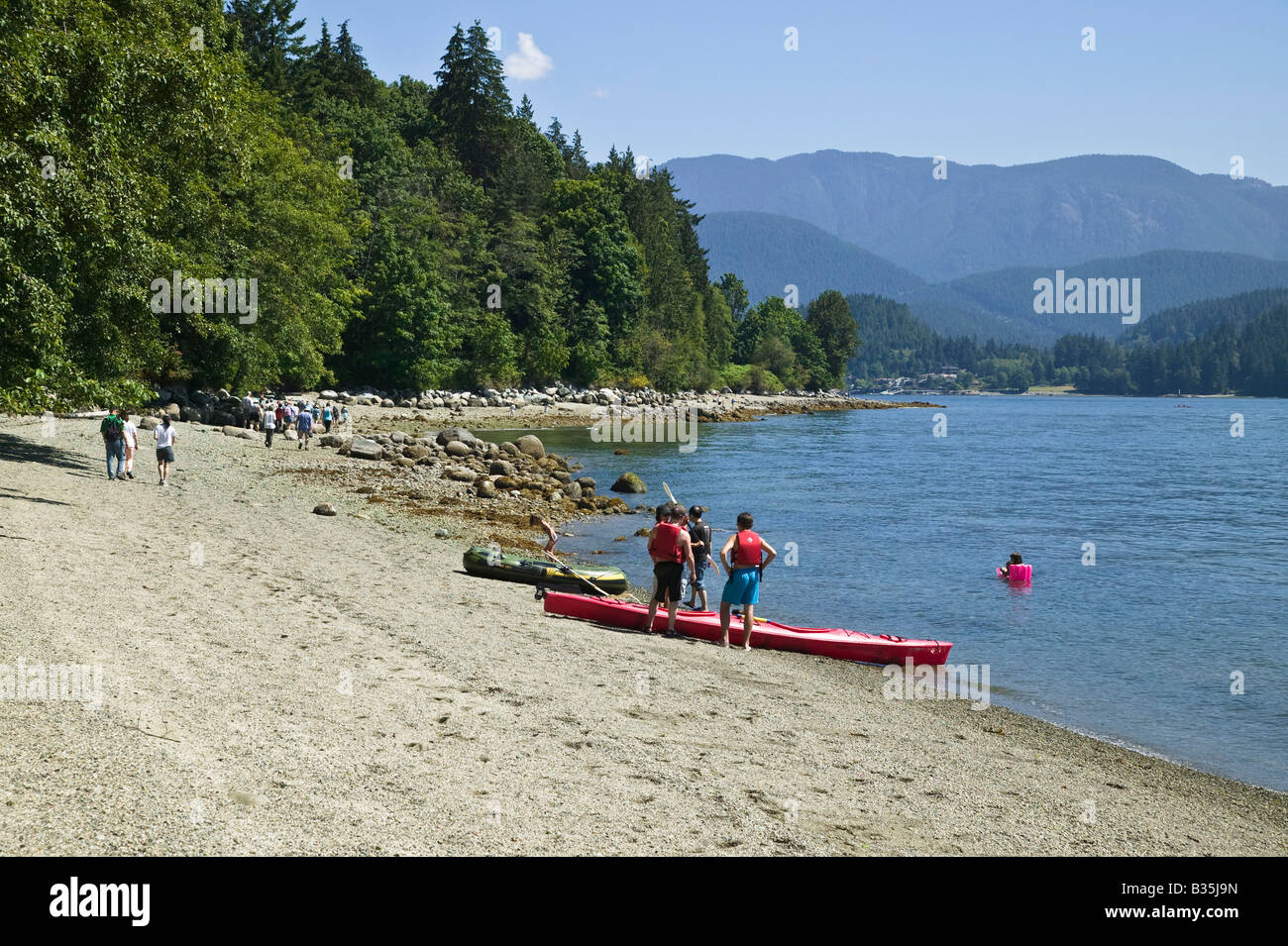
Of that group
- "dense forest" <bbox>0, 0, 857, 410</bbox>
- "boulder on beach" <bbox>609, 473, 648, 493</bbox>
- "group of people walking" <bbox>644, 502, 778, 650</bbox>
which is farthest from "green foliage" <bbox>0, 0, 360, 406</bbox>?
"boulder on beach" <bbox>609, 473, 648, 493</bbox>

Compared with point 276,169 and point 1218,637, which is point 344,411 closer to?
point 276,169

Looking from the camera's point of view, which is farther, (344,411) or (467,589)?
(344,411)

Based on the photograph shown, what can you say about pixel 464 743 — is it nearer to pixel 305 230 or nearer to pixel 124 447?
pixel 124 447

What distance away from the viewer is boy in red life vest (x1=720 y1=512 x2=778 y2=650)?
15.2 meters

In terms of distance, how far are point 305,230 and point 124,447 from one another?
899 inches

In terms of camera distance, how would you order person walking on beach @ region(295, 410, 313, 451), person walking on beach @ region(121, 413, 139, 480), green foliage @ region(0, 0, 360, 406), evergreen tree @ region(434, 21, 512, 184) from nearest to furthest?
green foliage @ region(0, 0, 360, 406) < person walking on beach @ region(121, 413, 139, 480) < person walking on beach @ region(295, 410, 313, 451) < evergreen tree @ region(434, 21, 512, 184)

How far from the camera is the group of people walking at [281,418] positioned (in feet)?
131

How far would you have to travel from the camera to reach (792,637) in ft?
54.4

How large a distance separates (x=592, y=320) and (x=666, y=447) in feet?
117

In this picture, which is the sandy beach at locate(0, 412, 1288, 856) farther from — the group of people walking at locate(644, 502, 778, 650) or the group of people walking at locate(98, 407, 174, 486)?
the group of people walking at locate(98, 407, 174, 486)

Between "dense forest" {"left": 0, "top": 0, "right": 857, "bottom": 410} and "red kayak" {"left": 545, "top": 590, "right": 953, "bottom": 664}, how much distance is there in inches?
A: 468

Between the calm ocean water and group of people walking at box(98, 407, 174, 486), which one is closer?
the calm ocean water

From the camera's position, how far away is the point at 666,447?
6216 cm
